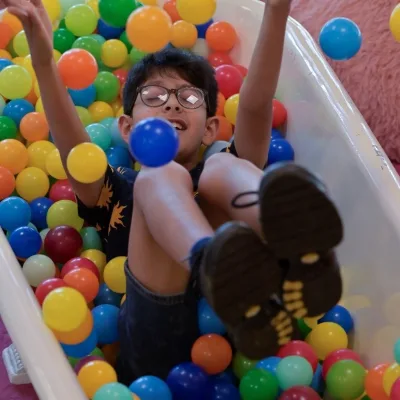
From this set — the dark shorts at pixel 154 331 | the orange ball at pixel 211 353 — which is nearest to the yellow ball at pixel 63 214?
the dark shorts at pixel 154 331

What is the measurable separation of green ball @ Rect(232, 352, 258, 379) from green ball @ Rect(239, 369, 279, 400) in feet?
0.23

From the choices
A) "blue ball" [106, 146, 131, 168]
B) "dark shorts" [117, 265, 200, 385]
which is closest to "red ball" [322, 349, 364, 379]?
"dark shorts" [117, 265, 200, 385]

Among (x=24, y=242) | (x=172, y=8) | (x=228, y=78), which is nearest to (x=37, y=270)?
(x=24, y=242)

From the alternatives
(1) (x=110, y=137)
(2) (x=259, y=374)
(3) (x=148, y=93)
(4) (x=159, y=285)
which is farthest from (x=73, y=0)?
(2) (x=259, y=374)

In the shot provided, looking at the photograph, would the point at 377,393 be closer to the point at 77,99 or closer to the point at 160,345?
the point at 160,345

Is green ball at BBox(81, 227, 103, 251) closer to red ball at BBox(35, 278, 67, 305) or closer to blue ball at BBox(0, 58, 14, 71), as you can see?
red ball at BBox(35, 278, 67, 305)

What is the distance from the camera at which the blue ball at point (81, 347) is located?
1.25 m

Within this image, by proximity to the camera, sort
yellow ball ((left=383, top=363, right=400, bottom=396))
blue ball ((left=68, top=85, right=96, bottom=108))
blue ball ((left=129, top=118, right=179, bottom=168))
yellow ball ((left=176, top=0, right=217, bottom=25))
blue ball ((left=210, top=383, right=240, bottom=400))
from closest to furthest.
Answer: blue ball ((left=129, top=118, right=179, bottom=168))
yellow ball ((left=383, top=363, right=400, bottom=396))
blue ball ((left=210, top=383, right=240, bottom=400))
yellow ball ((left=176, top=0, right=217, bottom=25))
blue ball ((left=68, top=85, right=96, bottom=108))

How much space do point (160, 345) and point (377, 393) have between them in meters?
0.36

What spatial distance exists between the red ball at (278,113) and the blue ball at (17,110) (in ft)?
1.97

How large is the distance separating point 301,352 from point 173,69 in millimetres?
625

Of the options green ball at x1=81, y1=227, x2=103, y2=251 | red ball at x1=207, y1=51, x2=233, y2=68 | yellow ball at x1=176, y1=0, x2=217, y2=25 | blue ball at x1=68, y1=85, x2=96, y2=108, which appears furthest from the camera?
red ball at x1=207, y1=51, x2=233, y2=68

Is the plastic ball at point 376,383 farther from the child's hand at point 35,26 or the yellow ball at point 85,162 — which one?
the child's hand at point 35,26

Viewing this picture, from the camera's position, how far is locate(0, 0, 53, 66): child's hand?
118 centimetres
